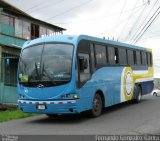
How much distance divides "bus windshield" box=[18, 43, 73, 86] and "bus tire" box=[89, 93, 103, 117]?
2.05m

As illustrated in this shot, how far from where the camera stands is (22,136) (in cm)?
1067

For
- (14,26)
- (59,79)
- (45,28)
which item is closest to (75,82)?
(59,79)

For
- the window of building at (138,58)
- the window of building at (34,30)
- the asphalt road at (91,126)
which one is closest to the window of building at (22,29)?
the window of building at (34,30)

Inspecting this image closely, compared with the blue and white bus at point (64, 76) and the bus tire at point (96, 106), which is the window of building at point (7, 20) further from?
the bus tire at point (96, 106)

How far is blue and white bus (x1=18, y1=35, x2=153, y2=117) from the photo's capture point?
13.1 meters

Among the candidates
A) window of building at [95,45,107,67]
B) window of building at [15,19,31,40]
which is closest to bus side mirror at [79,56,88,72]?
window of building at [95,45,107,67]

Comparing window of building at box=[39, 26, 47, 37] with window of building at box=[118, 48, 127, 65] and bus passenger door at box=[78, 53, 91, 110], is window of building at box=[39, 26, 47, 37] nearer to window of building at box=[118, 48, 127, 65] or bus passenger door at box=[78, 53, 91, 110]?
window of building at box=[118, 48, 127, 65]

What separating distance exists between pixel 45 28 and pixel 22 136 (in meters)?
22.9

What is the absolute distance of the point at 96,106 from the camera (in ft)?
48.5

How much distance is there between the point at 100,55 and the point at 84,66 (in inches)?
77.4

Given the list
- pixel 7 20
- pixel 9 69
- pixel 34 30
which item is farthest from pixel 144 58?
pixel 34 30

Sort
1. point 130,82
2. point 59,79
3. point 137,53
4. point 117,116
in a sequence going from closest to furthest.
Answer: point 59,79
point 117,116
point 130,82
point 137,53

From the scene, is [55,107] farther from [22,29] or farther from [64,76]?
[22,29]

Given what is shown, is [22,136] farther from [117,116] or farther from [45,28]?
[45,28]
